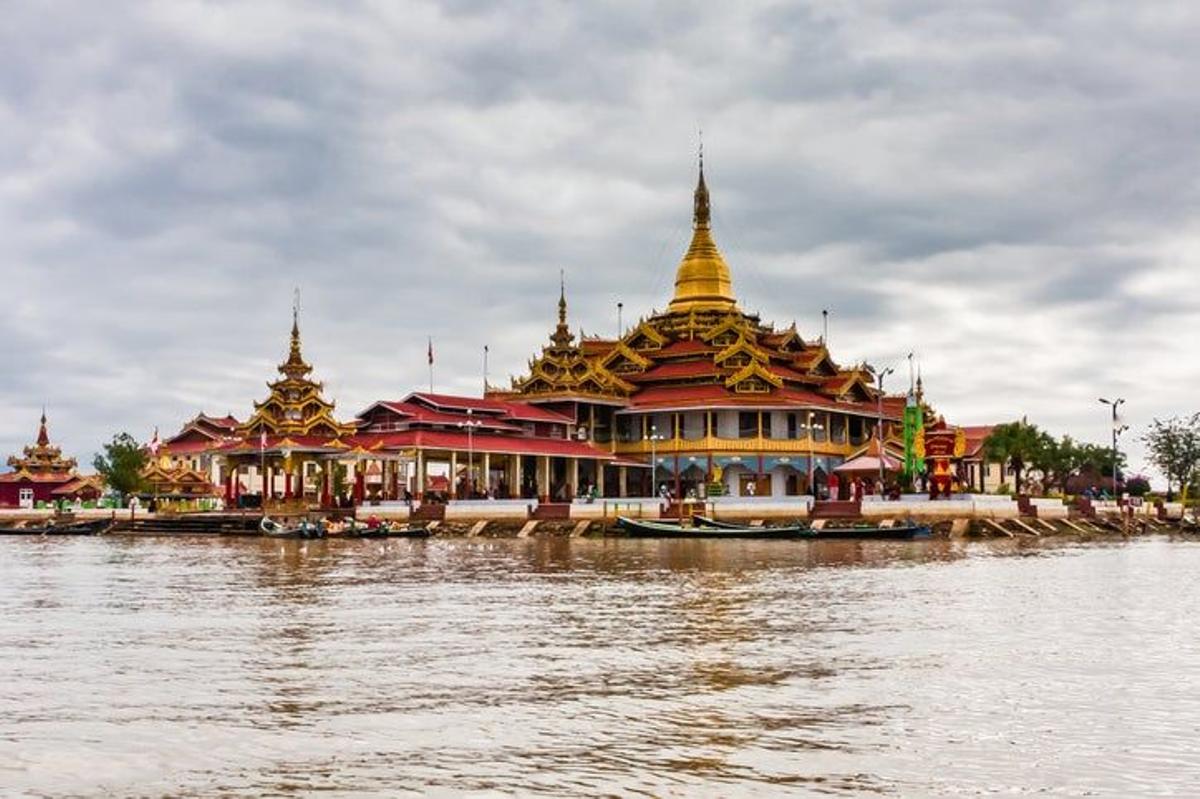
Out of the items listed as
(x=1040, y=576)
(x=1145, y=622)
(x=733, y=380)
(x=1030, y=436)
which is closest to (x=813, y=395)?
(x=733, y=380)

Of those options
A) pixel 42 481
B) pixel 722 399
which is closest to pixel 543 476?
pixel 722 399

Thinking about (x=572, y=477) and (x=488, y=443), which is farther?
(x=572, y=477)

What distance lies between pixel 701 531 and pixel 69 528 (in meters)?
36.9

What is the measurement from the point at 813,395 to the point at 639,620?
60.3 m

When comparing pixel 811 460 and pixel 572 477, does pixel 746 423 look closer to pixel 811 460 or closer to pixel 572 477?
pixel 811 460

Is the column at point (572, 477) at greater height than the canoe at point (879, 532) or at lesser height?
greater

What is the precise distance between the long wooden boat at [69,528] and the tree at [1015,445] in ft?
176

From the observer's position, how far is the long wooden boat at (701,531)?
2322 inches

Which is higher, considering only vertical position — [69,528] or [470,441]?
[470,441]

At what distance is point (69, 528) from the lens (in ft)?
250

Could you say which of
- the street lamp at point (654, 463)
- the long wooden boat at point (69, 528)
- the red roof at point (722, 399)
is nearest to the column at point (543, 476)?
the street lamp at point (654, 463)

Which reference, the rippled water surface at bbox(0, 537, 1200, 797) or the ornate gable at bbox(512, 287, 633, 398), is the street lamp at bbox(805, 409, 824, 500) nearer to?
the ornate gable at bbox(512, 287, 633, 398)

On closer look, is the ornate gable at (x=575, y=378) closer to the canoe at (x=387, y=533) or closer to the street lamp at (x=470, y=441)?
the street lamp at (x=470, y=441)

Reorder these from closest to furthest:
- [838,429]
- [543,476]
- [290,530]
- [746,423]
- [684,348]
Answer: [290,530], [543,476], [746,423], [838,429], [684,348]
